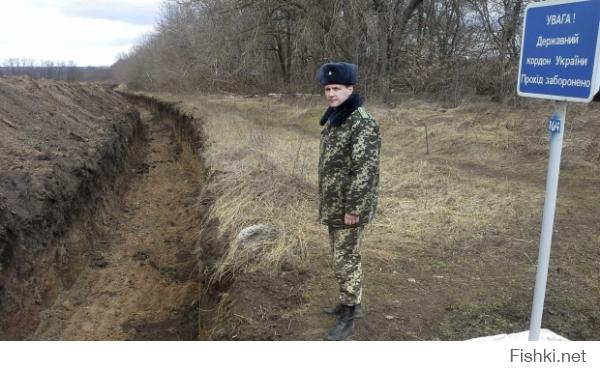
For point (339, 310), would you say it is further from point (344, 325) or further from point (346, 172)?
point (346, 172)

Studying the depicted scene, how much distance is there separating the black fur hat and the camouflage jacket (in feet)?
0.73

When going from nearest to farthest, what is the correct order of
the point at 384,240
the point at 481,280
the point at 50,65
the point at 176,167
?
the point at 481,280, the point at 384,240, the point at 176,167, the point at 50,65

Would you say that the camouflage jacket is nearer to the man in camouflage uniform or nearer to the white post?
the man in camouflage uniform

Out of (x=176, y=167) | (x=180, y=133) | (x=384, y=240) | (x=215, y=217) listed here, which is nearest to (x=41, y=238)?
(x=215, y=217)

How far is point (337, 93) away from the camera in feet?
11.2

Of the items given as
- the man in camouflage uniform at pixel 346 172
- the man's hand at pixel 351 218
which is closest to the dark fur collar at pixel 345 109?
the man in camouflage uniform at pixel 346 172

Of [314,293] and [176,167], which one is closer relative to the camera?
[314,293]

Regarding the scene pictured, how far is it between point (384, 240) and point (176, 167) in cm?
1025

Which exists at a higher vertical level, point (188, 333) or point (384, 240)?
point (384, 240)

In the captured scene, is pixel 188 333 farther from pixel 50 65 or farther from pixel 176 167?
pixel 50 65

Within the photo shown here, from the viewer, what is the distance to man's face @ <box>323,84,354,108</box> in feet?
→ 11.1

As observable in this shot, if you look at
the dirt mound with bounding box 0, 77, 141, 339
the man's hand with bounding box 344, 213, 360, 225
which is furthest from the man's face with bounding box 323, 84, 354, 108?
the dirt mound with bounding box 0, 77, 141, 339

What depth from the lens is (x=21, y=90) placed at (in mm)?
13406

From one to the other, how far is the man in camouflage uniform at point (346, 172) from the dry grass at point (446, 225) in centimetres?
58
